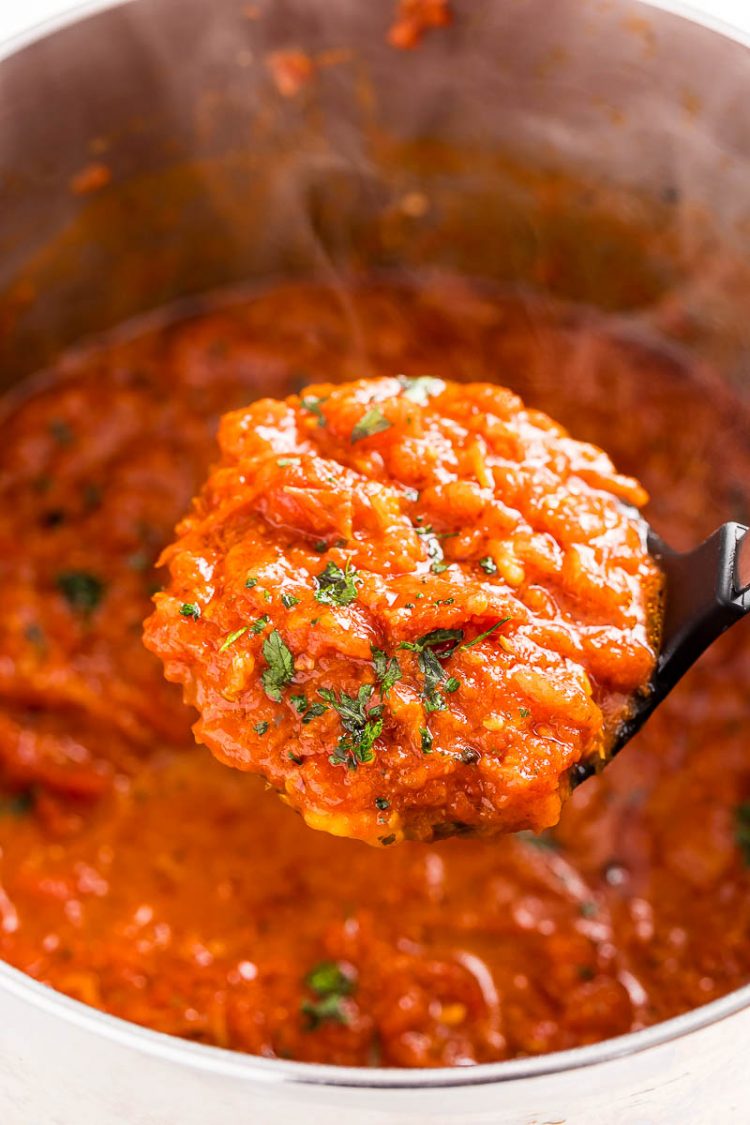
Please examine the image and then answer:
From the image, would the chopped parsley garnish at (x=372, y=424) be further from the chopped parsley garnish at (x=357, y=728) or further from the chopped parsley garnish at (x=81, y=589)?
the chopped parsley garnish at (x=81, y=589)

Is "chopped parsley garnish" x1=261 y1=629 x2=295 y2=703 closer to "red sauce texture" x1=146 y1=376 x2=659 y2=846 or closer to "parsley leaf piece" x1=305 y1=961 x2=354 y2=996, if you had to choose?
"red sauce texture" x1=146 y1=376 x2=659 y2=846

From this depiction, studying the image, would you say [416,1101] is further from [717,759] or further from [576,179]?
[576,179]

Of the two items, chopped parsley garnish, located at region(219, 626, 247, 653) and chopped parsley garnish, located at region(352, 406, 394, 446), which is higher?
chopped parsley garnish, located at region(352, 406, 394, 446)

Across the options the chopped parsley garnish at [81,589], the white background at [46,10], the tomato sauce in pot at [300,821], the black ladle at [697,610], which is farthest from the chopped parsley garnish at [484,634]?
the white background at [46,10]

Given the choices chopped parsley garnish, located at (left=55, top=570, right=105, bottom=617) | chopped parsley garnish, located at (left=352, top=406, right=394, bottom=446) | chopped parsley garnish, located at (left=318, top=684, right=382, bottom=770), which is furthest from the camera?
chopped parsley garnish, located at (left=55, top=570, right=105, bottom=617)

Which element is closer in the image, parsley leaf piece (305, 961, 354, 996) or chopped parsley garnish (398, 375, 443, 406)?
chopped parsley garnish (398, 375, 443, 406)

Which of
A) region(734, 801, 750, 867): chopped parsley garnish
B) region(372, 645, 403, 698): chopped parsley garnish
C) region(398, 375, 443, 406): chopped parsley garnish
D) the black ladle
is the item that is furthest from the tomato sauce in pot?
region(398, 375, 443, 406): chopped parsley garnish
